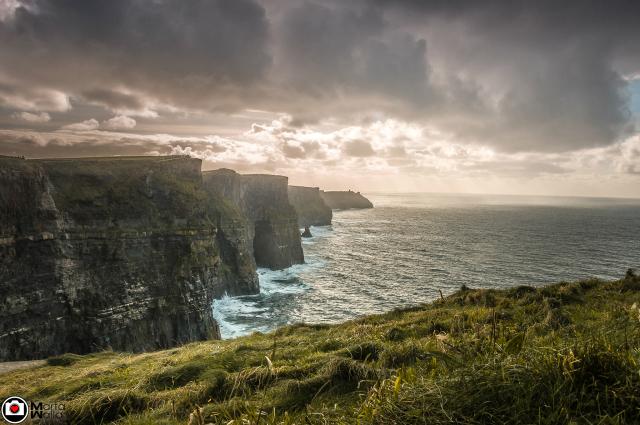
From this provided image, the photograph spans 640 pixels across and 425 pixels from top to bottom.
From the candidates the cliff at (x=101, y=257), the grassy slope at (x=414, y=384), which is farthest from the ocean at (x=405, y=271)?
the grassy slope at (x=414, y=384)

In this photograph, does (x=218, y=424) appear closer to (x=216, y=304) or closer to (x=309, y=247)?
(x=216, y=304)

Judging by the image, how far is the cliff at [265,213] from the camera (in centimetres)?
8344

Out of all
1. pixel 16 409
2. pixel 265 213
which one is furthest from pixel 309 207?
pixel 16 409

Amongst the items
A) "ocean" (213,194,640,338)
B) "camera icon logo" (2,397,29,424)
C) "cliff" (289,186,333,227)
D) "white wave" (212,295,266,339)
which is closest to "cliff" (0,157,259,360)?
"white wave" (212,295,266,339)

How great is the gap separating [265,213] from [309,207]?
7032 centimetres

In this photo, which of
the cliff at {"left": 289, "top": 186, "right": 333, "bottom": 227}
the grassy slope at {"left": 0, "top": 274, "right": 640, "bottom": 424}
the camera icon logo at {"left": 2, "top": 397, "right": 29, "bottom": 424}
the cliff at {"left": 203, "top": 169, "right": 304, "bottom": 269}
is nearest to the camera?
the grassy slope at {"left": 0, "top": 274, "right": 640, "bottom": 424}

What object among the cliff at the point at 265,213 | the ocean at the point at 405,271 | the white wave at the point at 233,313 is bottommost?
the white wave at the point at 233,313

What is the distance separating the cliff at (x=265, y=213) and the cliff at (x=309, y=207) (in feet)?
189

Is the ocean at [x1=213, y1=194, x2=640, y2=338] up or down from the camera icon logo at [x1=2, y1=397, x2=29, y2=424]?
down

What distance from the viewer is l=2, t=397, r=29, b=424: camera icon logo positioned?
15.1ft

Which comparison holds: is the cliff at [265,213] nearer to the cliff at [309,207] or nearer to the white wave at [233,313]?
the white wave at [233,313]

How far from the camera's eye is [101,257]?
1590 inches

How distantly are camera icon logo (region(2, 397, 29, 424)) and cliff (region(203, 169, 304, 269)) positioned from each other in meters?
77.3

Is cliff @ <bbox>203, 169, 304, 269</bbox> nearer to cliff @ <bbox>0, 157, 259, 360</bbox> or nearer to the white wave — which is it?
the white wave
